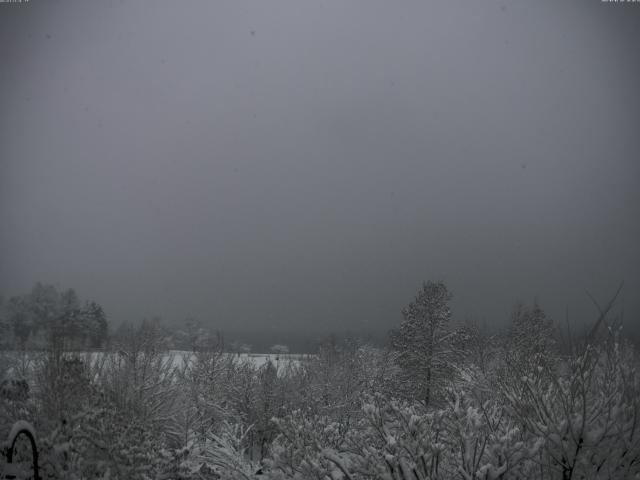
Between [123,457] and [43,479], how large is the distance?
202cm

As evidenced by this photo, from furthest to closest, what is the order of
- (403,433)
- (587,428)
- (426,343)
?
(426,343), (403,433), (587,428)

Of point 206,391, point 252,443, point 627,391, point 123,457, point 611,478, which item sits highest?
point 627,391

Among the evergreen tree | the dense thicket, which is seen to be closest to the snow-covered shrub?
the dense thicket

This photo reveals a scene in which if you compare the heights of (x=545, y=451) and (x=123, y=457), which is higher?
(x=545, y=451)

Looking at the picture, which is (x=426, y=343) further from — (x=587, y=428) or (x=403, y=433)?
(x=587, y=428)

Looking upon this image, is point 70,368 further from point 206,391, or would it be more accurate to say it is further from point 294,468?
point 206,391

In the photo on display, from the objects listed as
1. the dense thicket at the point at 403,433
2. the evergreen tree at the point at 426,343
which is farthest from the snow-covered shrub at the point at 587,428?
the evergreen tree at the point at 426,343

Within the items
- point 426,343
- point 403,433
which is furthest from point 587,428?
point 426,343

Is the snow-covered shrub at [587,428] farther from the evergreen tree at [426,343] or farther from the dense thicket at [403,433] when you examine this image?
the evergreen tree at [426,343]

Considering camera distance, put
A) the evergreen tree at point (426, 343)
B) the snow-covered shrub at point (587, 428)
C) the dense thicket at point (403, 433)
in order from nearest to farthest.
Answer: the snow-covered shrub at point (587, 428)
the dense thicket at point (403, 433)
the evergreen tree at point (426, 343)

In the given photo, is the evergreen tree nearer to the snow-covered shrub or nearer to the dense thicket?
the dense thicket

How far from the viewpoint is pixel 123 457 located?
10141 mm

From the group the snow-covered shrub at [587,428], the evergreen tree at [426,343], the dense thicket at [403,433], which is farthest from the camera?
the evergreen tree at [426,343]

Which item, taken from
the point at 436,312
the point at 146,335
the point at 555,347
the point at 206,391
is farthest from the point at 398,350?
the point at 146,335
